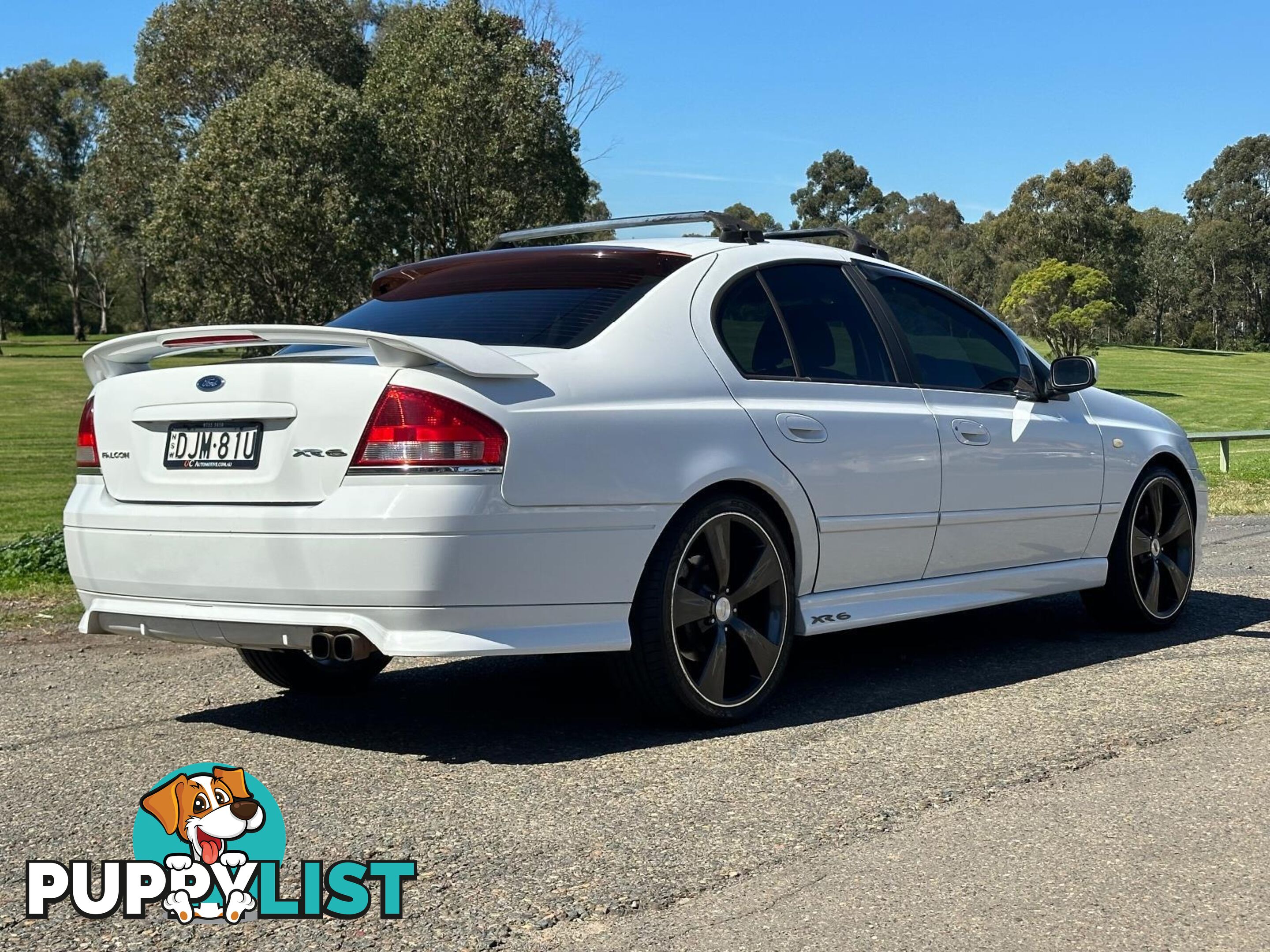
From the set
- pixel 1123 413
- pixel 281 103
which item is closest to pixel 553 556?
pixel 1123 413

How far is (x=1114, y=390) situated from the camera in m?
60.4

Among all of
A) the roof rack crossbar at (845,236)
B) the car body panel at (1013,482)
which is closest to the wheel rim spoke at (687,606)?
→ the car body panel at (1013,482)

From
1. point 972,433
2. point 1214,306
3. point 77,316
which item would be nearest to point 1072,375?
point 972,433

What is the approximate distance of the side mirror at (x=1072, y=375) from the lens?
20.1ft

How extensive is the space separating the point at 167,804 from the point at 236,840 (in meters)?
0.30

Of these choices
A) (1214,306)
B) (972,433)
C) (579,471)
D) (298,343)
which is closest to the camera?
(579,471)

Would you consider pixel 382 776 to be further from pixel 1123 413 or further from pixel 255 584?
pixel 1123 413

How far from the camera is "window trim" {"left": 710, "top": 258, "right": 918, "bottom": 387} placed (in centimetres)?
493

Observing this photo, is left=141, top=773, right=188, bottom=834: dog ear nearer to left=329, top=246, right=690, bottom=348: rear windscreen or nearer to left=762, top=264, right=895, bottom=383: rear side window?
left=329, top=246, right=690, bottom=348: rear windscreen

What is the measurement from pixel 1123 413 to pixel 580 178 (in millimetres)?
39782

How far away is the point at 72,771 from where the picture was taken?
416 cm

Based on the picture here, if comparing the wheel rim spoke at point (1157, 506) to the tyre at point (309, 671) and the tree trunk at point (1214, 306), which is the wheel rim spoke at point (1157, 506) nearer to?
the tyre at point (309, 671)

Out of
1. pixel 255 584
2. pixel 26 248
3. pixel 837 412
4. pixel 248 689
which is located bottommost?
pixel 248 689

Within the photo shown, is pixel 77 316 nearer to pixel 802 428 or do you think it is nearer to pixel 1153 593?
pixel 1153 593
